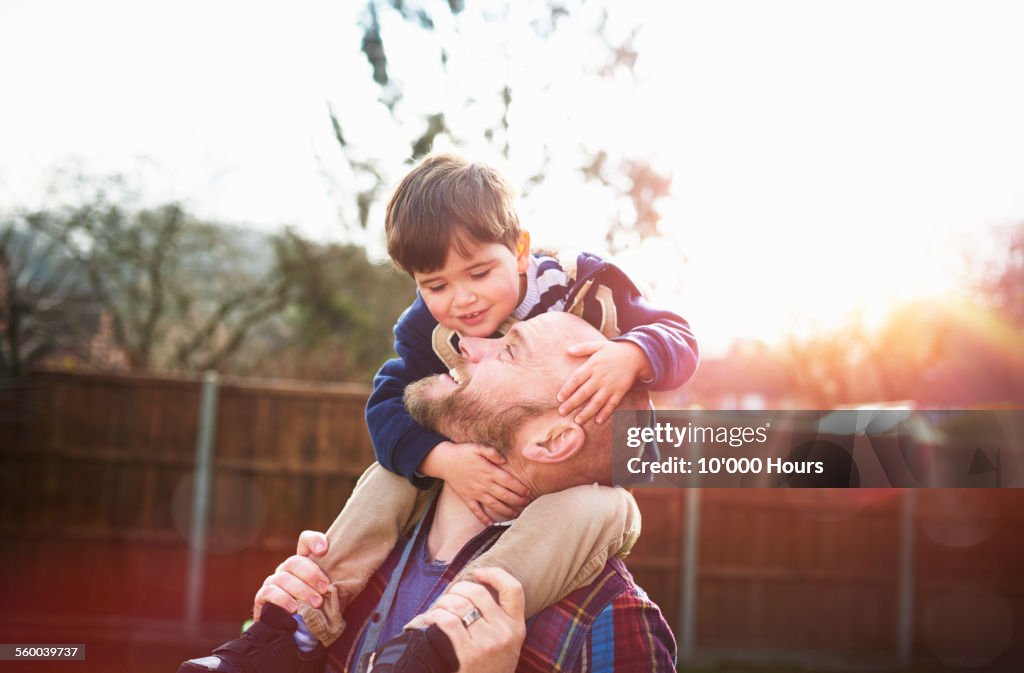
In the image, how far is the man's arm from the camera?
135 centimetres

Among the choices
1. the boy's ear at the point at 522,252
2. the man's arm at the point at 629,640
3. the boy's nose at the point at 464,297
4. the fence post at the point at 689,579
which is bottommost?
the fence post at the point at 689,579

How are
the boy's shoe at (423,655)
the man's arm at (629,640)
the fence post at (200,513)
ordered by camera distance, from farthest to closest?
the fence post at (200,513) < the man's arm at (629,640) < the boy's shoe at (423,655)

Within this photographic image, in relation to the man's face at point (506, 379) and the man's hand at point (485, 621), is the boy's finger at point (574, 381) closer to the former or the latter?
the man's face at point (506, 379)

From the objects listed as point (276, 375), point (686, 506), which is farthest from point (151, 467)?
point (686, 506)

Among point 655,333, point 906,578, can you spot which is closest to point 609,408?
point 655,333

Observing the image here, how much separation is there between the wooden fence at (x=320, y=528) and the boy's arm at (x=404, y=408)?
5.42 m

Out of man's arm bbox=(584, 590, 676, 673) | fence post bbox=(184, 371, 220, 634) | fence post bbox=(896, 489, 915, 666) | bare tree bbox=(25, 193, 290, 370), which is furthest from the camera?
bare tree bbox=(25, 193, 290, 370)

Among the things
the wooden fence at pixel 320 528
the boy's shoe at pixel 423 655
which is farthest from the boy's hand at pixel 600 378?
the wooden fence at pixel 320 528

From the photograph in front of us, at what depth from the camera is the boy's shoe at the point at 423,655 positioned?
1.21 metres

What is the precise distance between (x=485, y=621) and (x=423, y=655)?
0.10 metres

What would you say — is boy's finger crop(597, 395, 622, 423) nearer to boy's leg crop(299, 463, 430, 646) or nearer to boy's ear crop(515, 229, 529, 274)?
boy's ear crop(515, 229, 529, 274)

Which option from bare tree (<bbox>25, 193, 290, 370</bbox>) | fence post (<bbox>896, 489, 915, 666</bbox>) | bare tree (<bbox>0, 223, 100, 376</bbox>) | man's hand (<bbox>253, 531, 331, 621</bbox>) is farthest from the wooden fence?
man's hand (<bbox>253, 531, 331, 621</bbox>)

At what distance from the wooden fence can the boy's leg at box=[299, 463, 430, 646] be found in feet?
18.0

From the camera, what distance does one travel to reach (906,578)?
7.36m
